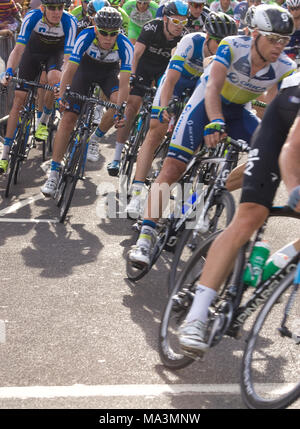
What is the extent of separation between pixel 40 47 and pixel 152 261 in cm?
458

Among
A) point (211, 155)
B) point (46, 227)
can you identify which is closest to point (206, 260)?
point (211, 155)

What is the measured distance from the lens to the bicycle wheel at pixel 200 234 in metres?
5.00

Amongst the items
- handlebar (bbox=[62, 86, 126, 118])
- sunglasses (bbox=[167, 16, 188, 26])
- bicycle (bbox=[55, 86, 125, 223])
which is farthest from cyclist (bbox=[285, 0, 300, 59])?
bicycle (bbox=[55, 86, 125, 223])

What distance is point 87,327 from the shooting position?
5492 mm

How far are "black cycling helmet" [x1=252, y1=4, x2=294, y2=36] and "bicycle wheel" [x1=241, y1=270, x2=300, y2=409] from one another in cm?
193

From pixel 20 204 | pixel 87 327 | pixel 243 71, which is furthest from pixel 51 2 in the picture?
pixel 87 327

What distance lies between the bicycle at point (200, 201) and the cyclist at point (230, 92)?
5.2 inches

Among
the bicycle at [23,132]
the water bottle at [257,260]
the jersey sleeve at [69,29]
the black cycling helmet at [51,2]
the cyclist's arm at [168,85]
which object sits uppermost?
the water bottle at [257,260]

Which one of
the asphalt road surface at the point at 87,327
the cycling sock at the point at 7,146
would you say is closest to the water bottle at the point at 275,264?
the asphalt road surface at the point at 87,327

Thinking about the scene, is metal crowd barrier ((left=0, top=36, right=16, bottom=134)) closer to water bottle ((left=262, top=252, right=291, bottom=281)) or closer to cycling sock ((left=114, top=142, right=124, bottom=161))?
cycling sock ((left=114, top=142, right=124, bottom=161))

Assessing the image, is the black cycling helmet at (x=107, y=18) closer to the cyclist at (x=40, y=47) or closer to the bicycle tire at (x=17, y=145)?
Result: the cyclist at (x=40, y=47)

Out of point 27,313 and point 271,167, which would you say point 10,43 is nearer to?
point 27,313

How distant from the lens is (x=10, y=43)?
497 inches

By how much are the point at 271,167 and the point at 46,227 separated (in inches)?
165
